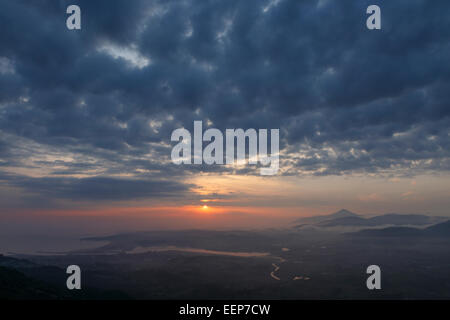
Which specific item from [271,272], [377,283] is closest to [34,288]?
[271,272]

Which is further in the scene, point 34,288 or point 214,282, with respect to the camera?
point 214,282
